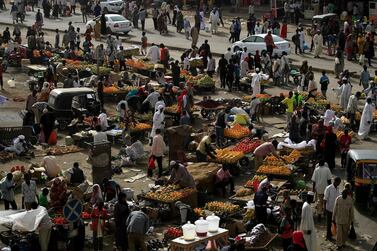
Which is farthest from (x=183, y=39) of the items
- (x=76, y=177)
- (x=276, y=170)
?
(x=76, y=177)

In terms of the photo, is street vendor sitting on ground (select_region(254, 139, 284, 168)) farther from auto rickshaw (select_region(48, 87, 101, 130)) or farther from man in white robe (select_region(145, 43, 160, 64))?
man in white robe (select_region(145, 43, 160, 64))

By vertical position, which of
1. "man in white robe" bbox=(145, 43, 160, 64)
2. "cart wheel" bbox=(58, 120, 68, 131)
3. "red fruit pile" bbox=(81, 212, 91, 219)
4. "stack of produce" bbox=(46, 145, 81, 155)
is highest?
"man in white robe" bbox=(145, 43, 160, 64)

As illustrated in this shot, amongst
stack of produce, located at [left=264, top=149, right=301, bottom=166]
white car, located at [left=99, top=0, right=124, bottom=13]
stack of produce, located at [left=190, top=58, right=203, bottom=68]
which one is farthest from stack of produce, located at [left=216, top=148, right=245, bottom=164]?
white car, located at [left=99, top=0, right=124, bottom=13]

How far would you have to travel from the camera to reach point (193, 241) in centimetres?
1512

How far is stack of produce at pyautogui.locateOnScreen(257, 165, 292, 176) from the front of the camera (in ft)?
67.3

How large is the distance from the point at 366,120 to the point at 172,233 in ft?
34.3

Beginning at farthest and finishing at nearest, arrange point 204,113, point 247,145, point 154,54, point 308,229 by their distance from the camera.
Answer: point 154,54
point 204,113
point 247,145
point 308,229

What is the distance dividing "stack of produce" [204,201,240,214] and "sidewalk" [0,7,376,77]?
18.5 meters

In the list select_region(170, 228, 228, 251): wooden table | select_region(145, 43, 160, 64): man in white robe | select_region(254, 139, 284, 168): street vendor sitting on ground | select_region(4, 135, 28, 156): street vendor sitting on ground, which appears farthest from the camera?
select_region(145, 43, 160, 64): man in white robe

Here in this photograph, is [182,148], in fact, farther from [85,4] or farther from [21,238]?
[85,4]

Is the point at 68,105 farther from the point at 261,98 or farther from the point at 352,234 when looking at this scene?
the point at 352,234

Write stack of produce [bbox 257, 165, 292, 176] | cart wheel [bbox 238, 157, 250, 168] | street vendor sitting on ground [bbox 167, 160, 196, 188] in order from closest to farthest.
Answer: street vendor sitting on ground [bbox 167, 160, 196, 188]
stack of produce [bbox 257, 165, 292, 176]
cart wheel [bbox 238, 157, 250, 168]

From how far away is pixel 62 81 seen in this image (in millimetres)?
33188

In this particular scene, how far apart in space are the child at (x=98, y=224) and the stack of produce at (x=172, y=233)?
135 cm
